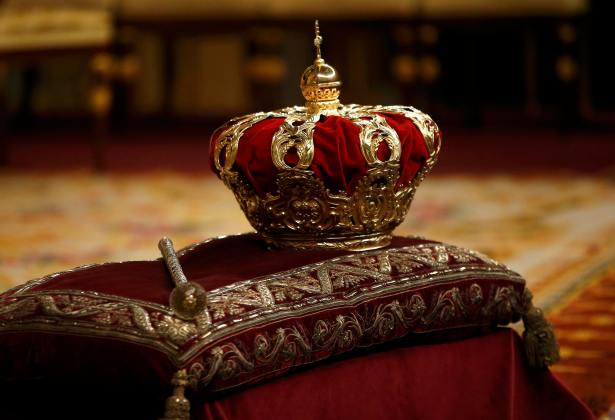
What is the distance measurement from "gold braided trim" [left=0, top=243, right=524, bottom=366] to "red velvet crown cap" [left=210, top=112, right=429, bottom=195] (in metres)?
0.09

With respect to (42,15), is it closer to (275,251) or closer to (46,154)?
(46,154)

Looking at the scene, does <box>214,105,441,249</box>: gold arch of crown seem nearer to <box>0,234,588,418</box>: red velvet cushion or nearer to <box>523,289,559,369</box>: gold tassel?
<box>0,234,588,418</box>: red velvet cushion

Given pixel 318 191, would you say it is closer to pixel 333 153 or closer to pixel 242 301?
pixel 333 153

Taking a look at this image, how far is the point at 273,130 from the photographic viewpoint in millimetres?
1313

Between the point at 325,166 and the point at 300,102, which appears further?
the point at 300,102

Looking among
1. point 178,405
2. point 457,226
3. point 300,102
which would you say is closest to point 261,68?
point 300,102

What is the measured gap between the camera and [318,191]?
1.30m

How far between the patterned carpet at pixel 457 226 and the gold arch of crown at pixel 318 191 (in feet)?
1.29

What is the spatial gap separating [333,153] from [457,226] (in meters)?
1.61

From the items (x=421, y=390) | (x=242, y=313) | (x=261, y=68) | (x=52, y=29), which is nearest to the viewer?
(x=242, y=313)

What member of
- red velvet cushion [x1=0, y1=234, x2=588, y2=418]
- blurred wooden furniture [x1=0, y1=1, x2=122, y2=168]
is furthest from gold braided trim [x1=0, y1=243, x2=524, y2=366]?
blurred wooden furniture [x1=0, y1=1, x2=122, y2=168]

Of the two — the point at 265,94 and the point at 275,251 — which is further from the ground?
the point at 265,94

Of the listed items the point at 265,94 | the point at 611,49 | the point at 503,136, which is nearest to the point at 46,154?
the point at 265,94

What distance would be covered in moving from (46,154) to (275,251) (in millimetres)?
3721
